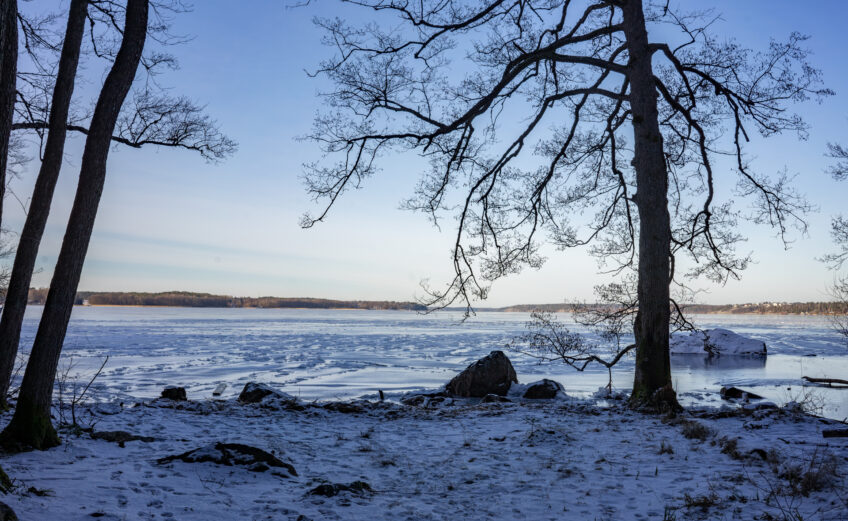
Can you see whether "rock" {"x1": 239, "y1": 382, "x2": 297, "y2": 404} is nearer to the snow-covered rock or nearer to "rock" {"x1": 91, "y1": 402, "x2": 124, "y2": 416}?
"rock" {"x1": 91, "y1": 402, "x2": 124, "y2": 416}

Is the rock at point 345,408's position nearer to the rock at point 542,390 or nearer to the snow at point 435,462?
the snow at point 435,462

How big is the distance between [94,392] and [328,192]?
23.4 feet

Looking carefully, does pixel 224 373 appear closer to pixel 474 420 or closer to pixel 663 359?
pixel 474 420

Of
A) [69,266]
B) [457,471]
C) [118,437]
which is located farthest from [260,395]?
[457,471]

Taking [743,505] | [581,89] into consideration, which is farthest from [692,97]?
[743,505]

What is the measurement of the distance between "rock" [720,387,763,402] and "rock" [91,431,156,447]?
483 inches

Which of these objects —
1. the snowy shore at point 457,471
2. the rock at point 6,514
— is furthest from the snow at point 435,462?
the rock at point 6,514

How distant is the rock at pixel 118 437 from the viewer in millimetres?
5827

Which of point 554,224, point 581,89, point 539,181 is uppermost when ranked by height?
point 581,89

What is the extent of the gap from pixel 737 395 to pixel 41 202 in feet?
48.2

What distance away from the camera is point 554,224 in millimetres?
11555

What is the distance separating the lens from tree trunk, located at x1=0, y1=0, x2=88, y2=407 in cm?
644

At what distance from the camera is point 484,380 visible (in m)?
12.5

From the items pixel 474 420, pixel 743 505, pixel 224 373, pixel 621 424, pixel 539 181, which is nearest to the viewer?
pixel 743 505
